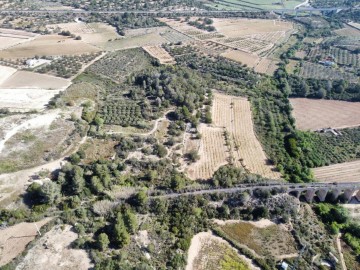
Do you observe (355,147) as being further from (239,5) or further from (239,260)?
(239,5)

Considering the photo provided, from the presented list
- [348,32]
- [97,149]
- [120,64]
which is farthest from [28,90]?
[348,32]

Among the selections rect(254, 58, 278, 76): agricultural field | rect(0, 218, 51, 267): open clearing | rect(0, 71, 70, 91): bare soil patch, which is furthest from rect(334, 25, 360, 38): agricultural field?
rect(0, 218, 51, 267): open clearing

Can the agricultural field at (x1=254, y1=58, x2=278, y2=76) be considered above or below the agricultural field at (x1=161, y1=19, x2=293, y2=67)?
below

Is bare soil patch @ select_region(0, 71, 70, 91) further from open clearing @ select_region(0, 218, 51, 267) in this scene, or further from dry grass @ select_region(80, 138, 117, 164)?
open clearing @ select_region(0, 218, 51, 267)

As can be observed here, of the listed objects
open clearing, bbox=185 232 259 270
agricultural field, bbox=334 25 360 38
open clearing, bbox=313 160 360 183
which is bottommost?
open clearing, bbox=185 232 259 270

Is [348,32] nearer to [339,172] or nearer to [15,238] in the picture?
[339,172]

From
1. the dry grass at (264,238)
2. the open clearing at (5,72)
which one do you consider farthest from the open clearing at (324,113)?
the open clearing at (5,72)
